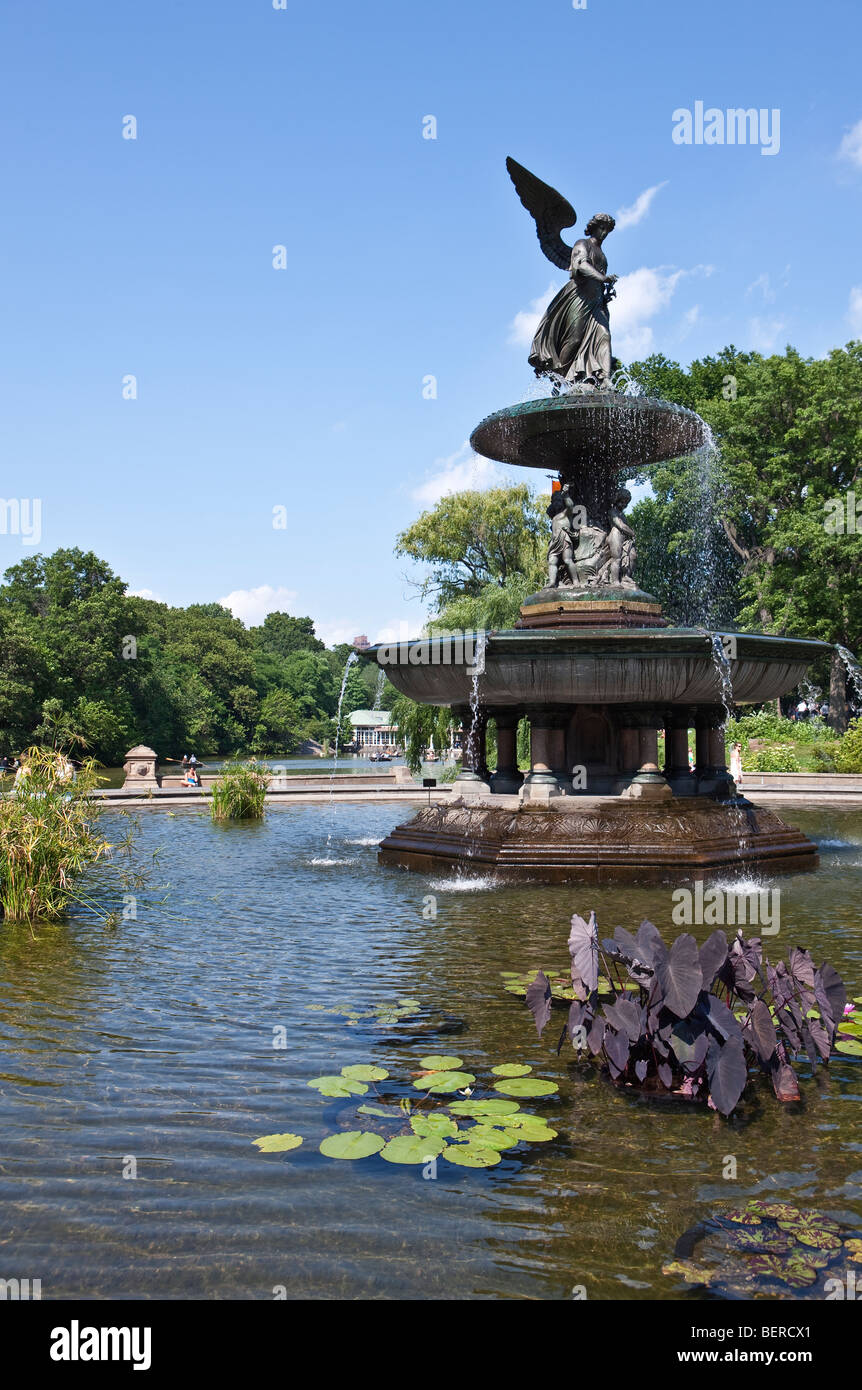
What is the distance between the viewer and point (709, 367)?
47.4 meters

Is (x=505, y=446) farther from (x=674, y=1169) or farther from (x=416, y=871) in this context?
(x=674, y=1169)

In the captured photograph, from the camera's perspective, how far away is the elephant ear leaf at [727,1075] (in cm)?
412

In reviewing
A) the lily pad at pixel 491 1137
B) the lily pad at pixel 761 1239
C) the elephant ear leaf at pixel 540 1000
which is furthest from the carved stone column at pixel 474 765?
the lily pad at pixel 761 1239

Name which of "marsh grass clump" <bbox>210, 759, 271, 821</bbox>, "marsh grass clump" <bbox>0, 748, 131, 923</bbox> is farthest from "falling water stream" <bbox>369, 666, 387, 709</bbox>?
"marsh grass clump" <bbox>0, 748, 131, 923</bbox>

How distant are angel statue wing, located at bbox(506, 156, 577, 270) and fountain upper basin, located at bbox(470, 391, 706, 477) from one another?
296 centimetres

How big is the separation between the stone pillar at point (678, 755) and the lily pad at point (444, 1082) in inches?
369

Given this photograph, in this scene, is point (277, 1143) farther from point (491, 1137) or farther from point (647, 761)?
point (647, 761)

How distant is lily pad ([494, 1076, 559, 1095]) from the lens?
4461 mm

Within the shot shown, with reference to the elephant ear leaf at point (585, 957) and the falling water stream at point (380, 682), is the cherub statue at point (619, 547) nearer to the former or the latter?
the falling water stream at point (380, 682)

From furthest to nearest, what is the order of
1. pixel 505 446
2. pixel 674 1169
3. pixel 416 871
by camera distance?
pixel 505 446 → pixel 416 871 → pixel 674 1169

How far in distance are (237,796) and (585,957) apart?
15590mm

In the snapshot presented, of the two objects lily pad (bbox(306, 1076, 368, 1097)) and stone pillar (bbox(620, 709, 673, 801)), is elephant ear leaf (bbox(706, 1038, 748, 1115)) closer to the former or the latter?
lily pad (bbox(306, 1076, 368, 1097))
